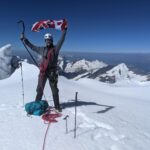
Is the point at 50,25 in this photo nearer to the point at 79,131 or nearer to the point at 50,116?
the point at 50,116

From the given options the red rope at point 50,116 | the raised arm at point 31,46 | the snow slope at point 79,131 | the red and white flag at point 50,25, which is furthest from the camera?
the red and white flag at point 50,25

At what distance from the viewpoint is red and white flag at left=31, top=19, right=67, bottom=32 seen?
31.1ft

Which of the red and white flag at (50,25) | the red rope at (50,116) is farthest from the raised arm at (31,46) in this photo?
the red rope at (50,116)

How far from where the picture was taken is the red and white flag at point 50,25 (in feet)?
31.1

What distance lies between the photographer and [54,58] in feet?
30.0

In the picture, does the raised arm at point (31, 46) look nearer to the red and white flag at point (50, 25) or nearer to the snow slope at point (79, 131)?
the red and white flag at point (50, 25)

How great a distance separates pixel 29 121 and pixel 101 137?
2.49m

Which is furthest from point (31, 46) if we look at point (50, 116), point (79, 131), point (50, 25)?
point (79, 131)

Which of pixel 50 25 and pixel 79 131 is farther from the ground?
pixel 50 25

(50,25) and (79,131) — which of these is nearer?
(79,131)

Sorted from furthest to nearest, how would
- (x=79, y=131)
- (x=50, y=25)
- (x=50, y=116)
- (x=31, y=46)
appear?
(x=50, y=25)
(x=31, y=46)
(x=50, y=116)
(x=79, y=131)

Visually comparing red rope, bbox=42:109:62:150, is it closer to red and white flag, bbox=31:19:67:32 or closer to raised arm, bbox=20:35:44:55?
raised arm, bbox=20:35:44:55

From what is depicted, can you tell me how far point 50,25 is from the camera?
10.0m

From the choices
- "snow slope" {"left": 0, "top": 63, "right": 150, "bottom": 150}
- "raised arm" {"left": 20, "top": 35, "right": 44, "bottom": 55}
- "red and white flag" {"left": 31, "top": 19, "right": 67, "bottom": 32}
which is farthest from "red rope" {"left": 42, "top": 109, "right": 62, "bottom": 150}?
"red and white flag" {"left": 31, "top": 19, "right": 67, "bottom": 32}
